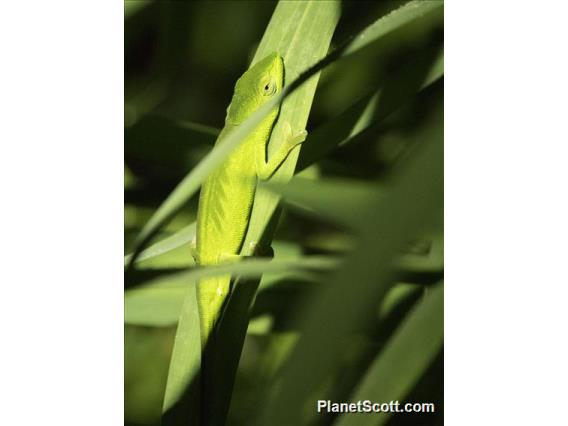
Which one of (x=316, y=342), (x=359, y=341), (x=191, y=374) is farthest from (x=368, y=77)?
(x=316, y=342)

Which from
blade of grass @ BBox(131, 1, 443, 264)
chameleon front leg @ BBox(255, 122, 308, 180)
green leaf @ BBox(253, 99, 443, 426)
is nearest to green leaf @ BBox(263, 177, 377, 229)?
green leaf @ BBox(253, 99, 443, 426)

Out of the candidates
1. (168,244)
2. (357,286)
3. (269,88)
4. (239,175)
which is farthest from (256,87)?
(357,286)

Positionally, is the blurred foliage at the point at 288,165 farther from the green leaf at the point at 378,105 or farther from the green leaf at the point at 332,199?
the green leaf at the point at 332,199

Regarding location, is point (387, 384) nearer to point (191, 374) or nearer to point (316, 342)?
point (316, 342)

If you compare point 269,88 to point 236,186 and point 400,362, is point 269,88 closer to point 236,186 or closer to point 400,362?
point 236,186

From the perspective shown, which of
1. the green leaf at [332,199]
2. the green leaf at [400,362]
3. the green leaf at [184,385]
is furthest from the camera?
the green leaf at [184,385]

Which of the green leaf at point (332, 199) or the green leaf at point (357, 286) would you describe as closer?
the green leaf at point (357, 286)

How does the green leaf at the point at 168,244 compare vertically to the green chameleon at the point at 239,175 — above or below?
below

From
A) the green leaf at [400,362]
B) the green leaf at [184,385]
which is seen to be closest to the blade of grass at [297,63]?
the green leaf at [184,385]
